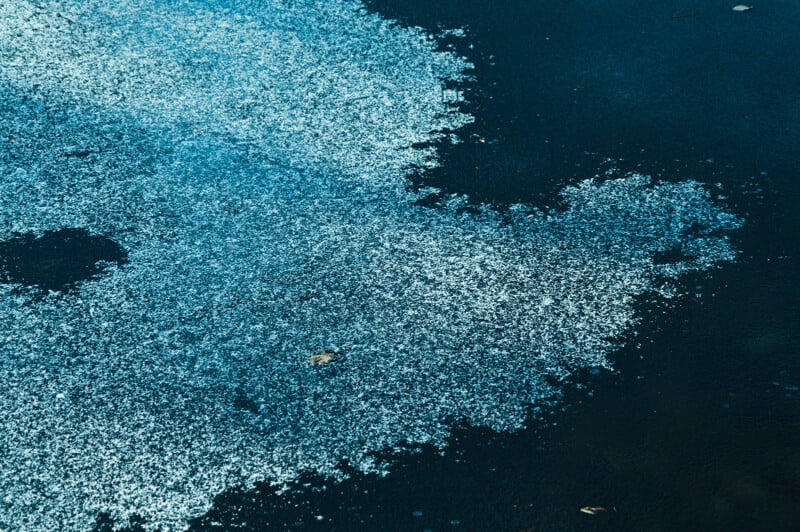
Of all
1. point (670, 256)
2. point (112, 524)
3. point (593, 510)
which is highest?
point (670, 256)

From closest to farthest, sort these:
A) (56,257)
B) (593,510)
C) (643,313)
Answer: (593,510) → (643,313) → (56,257)

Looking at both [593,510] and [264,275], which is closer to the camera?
[593,510]

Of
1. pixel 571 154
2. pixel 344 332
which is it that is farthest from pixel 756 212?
pixel 344 332

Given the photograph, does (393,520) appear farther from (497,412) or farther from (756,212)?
(756,212)

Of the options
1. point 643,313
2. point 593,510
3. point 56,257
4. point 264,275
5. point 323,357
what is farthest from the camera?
point 56,257

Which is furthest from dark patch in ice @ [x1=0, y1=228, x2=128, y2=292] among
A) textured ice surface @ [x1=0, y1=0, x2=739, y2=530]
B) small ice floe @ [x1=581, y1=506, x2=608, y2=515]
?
small ice floe @ [x1=581, y1=506, x2=608, y2=515]

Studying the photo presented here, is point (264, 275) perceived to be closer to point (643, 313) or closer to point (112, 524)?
point (112, 524)

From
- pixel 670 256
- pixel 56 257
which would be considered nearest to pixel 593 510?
pixel 670 256
